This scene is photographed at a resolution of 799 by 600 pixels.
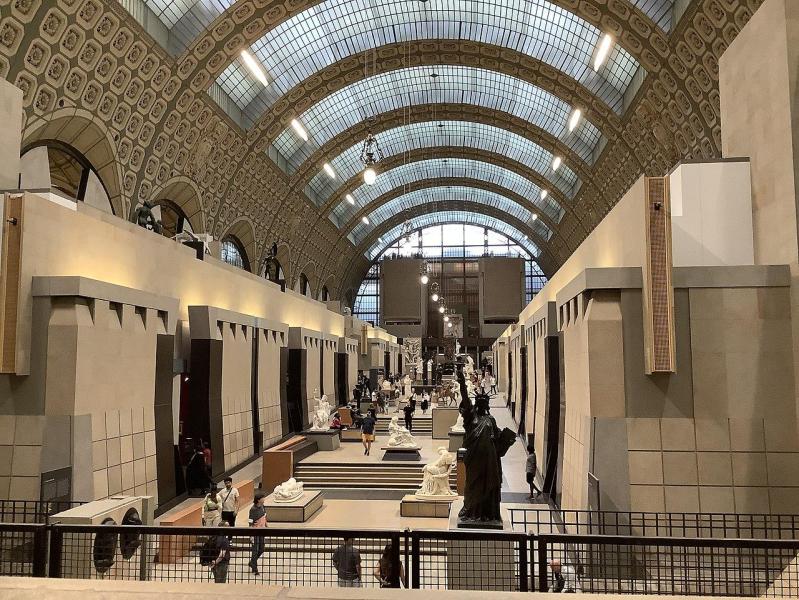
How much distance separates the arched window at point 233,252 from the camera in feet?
113

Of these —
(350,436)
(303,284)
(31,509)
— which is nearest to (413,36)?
(350,436)

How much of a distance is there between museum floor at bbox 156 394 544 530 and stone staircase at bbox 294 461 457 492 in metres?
0.19

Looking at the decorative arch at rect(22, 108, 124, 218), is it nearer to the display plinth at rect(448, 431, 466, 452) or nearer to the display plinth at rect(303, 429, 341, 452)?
the display plinth at rect(303, 429, 341, 452)

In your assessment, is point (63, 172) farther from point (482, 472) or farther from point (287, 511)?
point (482, 472)

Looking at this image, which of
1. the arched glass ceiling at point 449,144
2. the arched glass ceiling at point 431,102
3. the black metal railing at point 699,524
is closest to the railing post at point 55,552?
the black metal railing at point 699,524

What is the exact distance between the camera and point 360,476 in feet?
59.1

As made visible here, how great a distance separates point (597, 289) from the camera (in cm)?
1018

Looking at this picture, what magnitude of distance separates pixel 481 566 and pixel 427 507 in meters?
6.98

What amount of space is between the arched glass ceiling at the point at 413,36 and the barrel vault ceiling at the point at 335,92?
0.27 ft

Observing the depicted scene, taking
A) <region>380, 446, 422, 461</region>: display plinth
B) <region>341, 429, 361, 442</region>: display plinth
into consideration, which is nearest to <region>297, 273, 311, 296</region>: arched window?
<region>341, 429, 361, 442</region>: display plinth

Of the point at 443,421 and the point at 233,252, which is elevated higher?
the point at 233,252

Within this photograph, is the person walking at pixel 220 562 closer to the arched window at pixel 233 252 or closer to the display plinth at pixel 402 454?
the display plinth at pixel 402 454

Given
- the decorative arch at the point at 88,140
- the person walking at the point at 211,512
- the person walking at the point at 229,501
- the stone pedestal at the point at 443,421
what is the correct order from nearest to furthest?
the person walking at the point at 211,512 < the person walking at the point at 229,501 < the decorative arch at the point at 88,140 < the stone pedestal at the point at 443,421

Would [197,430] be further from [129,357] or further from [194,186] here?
[194,186]
